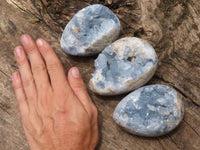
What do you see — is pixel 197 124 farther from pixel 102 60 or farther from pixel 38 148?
pixel 38 148

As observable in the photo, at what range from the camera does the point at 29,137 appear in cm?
123

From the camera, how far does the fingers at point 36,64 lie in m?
1.26

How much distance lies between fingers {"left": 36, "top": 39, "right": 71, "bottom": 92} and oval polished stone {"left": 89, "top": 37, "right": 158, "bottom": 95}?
142 millimetres

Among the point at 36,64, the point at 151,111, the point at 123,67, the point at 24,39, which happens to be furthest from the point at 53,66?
the point at 151,111

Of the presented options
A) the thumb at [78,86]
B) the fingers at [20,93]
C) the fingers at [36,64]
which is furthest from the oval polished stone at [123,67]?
the fingers at [20,93]

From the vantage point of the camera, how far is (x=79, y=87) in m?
1.24

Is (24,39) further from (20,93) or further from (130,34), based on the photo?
(130,34)

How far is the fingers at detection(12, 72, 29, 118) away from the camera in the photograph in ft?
4.11

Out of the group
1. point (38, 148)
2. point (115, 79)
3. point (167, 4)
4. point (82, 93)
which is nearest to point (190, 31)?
point (167, 4)

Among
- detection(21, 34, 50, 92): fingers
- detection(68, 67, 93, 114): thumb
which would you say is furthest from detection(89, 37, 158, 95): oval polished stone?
detection(21, 34, 50, 92): fingers

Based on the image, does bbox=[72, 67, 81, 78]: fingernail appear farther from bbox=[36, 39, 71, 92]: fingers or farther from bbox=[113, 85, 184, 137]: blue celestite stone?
bbox=[113, 85, 184, 137]: blue celestite stone

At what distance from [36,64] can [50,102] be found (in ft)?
0.66

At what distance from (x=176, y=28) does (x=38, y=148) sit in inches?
35.4

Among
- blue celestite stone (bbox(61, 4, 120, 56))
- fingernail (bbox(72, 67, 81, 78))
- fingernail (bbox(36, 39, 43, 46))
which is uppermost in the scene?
blue celestite stone (bbox(61, 4, 120, 56))
